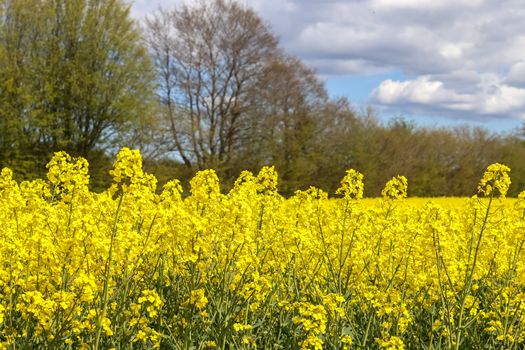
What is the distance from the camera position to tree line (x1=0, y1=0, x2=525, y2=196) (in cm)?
2500

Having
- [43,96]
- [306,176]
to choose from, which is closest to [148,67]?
[43,96]

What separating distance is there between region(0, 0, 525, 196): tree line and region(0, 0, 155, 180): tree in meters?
0.04

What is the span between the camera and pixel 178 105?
28.8 metres

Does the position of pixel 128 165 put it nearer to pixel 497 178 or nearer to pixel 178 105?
pixel 497 178

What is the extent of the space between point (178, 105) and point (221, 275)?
2384 centimetres

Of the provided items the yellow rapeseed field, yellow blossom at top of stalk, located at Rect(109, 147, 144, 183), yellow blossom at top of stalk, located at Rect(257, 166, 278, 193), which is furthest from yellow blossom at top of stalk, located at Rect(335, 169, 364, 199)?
yellow blossom at top of stalk, located at Rect(109, 147, 144, 183)

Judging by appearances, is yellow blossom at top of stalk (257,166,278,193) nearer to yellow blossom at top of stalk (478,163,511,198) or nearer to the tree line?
yellow blossom at top of stalk (478,163,511,198)

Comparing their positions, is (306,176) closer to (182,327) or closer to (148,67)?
(148,67)

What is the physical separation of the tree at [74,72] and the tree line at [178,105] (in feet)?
0.13

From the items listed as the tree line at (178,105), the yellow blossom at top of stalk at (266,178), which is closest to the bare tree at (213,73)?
the tree line at (178,105)

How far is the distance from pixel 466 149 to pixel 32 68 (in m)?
24.8

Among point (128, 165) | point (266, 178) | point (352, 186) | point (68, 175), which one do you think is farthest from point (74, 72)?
point (128, 165)

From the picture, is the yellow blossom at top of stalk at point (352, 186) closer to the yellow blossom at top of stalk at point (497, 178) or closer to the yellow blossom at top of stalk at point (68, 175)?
the yellow blossom at top of stalk at point (497, 178)

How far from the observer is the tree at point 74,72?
24797 mm
